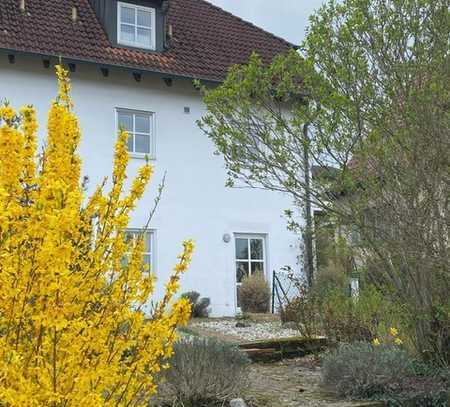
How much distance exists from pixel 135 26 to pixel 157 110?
2067mm

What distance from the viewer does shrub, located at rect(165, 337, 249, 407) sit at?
4.43m

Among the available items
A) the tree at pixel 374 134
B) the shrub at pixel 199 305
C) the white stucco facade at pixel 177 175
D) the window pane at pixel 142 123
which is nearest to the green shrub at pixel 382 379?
the tree at pixel 374 134

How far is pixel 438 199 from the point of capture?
15.8 ft

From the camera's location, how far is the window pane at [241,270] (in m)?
13.0

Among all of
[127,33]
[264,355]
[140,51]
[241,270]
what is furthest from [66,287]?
[127,33]

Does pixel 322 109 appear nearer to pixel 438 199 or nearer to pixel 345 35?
pixel 345 35

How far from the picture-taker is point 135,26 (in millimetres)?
13031

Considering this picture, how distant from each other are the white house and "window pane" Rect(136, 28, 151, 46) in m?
0.02

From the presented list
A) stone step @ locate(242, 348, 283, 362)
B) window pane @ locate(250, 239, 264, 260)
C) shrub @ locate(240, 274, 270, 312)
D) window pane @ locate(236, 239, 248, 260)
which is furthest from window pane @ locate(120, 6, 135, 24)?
stone step @ locate(242, 348, 283, 362)

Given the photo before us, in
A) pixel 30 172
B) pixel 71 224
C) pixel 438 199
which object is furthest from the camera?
pixel 438 199

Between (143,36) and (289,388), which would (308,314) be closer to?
(289,388)

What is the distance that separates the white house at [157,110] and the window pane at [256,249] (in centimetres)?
2

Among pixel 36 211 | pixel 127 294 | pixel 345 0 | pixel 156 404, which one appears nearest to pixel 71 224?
pixel 36 211

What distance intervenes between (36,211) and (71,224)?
0.19 m
